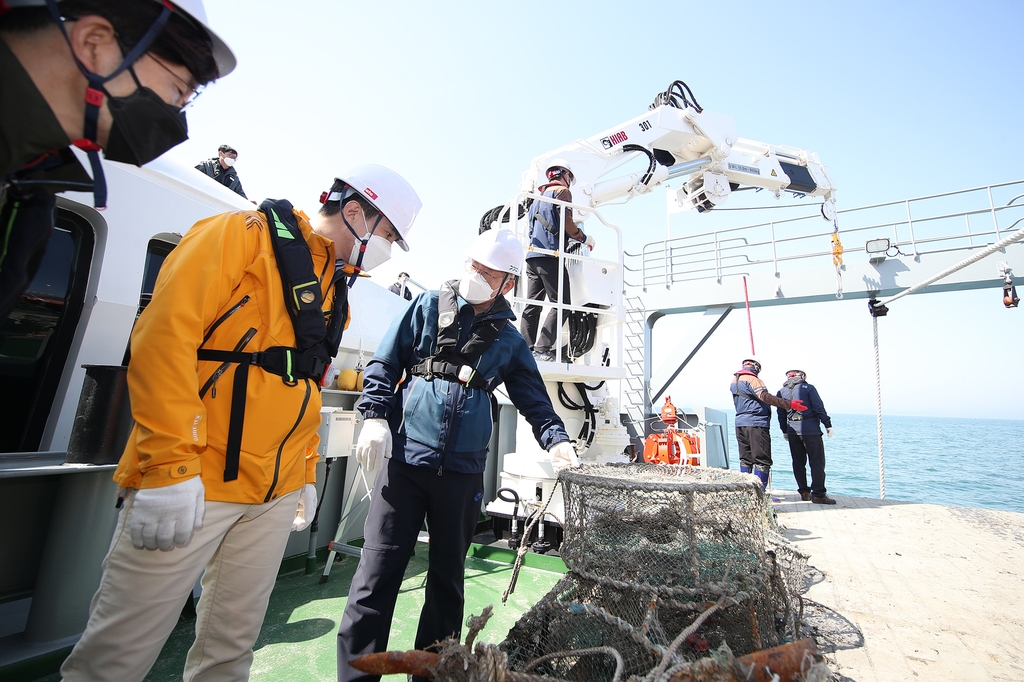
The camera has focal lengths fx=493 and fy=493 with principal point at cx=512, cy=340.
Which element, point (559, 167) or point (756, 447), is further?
point (756, 447)

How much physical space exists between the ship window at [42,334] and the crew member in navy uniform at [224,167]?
2385 mm

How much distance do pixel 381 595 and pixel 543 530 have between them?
246 cm

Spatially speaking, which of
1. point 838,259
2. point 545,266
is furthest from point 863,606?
point 838,259

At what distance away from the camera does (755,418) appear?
7.10m

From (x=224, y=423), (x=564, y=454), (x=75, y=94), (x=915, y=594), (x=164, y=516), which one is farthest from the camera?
(x=915, y=594)

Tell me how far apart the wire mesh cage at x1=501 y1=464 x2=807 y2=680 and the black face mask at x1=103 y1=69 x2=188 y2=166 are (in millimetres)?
1784

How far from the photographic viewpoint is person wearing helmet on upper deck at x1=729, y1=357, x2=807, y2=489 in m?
7.02

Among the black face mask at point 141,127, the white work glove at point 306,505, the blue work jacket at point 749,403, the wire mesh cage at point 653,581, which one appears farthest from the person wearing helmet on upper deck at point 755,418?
the black face mask at point 141,127

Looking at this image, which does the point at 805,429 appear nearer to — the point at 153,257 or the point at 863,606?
the point at 863,606

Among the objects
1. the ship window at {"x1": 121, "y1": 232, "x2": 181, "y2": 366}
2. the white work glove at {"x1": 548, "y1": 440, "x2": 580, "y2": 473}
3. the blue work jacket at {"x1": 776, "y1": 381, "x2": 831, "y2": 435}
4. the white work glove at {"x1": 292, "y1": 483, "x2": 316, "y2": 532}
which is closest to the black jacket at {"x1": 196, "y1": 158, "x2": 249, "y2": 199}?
the ship window at {"x1": 121, "y1": 232, "x2": 181, "y2": 366}

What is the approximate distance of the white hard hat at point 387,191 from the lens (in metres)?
1.84

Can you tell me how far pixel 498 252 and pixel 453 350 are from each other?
540 mm

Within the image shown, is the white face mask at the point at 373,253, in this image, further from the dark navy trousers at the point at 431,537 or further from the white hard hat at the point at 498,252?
the dark navy trousers at the point at 431,537

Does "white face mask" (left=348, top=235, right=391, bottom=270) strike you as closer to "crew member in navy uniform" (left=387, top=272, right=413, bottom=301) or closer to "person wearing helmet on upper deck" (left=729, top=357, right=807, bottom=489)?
"crew member in navy uniform" (left=387, top=272, right=413, bottom=301)
